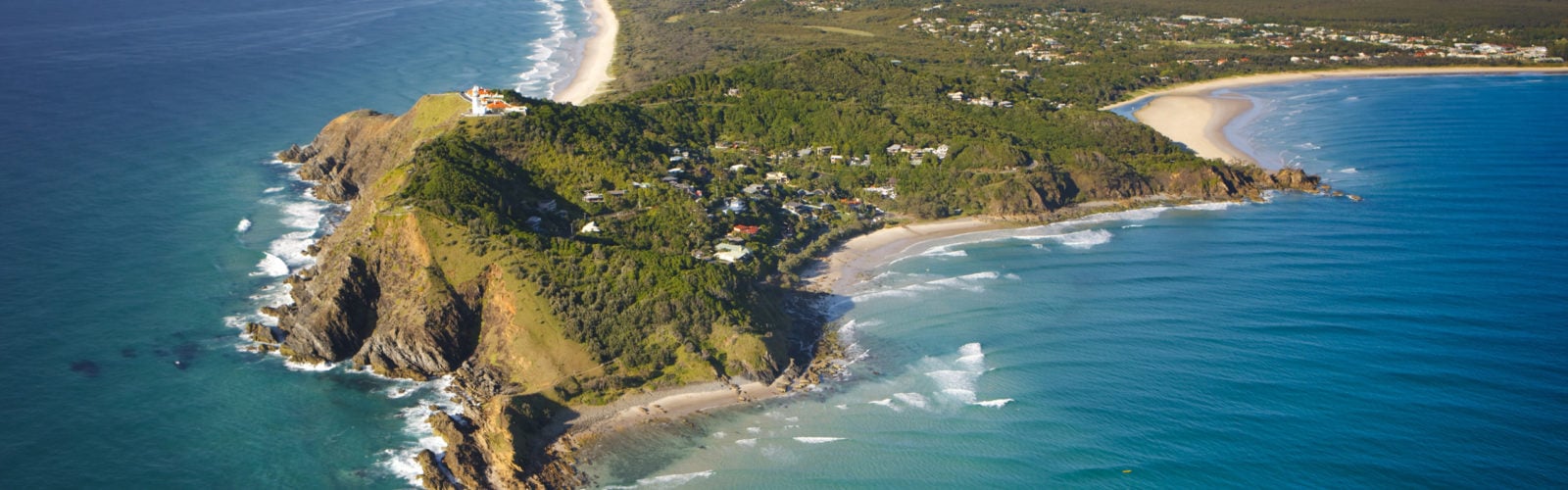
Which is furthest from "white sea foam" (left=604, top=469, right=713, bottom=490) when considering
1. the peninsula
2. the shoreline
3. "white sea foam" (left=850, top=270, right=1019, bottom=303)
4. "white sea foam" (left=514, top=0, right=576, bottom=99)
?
"white sea foam" (left=514, top=0, right=576, bottom=99)

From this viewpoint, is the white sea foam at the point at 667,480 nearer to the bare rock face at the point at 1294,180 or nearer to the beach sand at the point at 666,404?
the beach sand at the point at 666,404

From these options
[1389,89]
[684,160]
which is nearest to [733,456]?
[684,160]

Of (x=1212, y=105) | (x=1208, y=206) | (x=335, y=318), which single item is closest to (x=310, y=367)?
(x=335, y=318)

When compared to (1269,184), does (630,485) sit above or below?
below

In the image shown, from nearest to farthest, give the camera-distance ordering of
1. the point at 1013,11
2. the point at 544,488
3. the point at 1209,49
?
the point at 544,488, the point at 1209,49, the point at 1013,11

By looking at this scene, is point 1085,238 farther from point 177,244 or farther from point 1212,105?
point 177,244

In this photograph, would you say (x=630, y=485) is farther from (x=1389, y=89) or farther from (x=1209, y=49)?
(x=1209, y=49)
